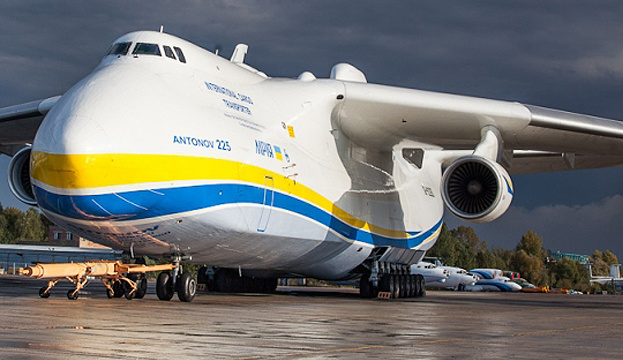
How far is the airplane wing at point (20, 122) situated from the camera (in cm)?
1482

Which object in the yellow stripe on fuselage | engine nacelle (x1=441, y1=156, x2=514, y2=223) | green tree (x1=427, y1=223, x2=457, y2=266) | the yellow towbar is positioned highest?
green tree (x1=427, y1=223, x2=457, y2=266)

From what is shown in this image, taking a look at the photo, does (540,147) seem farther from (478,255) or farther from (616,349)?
(478,255)

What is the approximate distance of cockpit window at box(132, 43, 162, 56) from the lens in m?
11.4

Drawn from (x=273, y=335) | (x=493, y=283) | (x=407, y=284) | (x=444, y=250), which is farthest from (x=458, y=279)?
(x=273, y=335)

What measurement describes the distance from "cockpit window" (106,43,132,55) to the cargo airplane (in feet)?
0.14

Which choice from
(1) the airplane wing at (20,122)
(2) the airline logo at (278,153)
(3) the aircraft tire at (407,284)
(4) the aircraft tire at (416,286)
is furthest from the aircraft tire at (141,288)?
(4) the aircraft tire at (416,286)

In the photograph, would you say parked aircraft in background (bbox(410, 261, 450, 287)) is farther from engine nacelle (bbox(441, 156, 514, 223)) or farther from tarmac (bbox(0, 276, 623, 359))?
tarmac (bbox(0, 276, 623, 359))

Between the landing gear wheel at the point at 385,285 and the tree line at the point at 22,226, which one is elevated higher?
the tree line at the point at 22,226

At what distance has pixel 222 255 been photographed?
1208cm

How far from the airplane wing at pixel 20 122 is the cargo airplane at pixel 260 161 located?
0.04 m

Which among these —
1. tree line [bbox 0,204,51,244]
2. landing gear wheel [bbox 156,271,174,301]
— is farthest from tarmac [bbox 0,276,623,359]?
tree line [bbox 0,204,51,244]

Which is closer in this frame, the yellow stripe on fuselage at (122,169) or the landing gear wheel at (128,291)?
the yellow stripe on fuselage at (122,169)

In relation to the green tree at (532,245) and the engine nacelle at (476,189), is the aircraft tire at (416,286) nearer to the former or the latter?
the engine nacelle at (476,189)

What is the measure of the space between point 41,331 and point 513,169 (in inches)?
633
